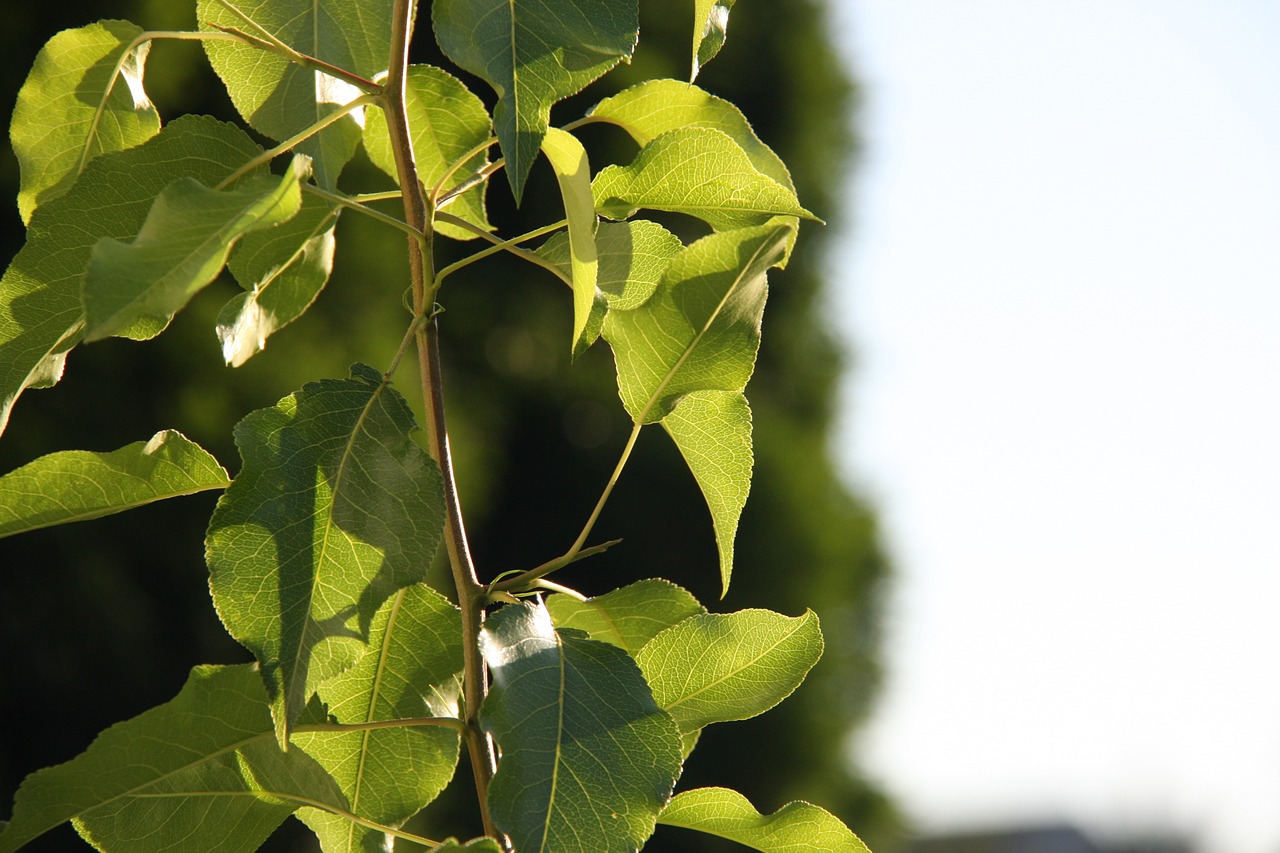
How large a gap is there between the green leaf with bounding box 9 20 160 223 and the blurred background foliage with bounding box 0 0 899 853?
8.74 feet

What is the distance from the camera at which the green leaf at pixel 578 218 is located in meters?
0.46

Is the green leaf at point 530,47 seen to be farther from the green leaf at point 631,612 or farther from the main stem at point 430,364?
the green leaf at point 631,612

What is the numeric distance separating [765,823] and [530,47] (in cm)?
41

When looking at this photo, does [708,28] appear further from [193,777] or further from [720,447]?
[193,777]

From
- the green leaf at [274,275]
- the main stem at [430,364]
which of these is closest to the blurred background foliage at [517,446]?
the green leaf at [274,275]

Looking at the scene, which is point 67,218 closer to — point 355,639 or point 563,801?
point 355,639

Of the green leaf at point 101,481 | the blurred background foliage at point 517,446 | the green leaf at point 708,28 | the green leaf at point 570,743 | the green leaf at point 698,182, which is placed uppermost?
the green leaf at point 708,28

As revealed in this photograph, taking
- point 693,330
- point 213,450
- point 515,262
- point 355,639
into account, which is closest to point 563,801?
point 355,639

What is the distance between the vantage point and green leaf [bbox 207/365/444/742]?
1.49ft

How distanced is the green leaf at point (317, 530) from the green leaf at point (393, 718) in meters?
0.12

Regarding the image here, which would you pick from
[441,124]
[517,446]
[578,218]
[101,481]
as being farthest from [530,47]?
[517,446]

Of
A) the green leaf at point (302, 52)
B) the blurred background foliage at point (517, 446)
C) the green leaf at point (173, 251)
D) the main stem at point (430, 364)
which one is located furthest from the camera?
the blurred background foliage at point (517, 446)

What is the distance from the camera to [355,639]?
47cm

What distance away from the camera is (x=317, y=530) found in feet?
1.57
